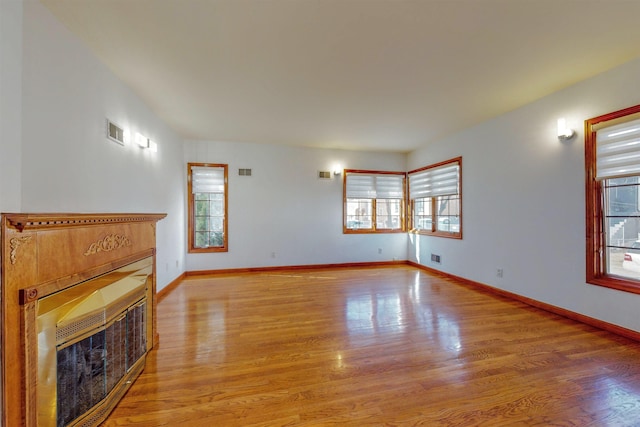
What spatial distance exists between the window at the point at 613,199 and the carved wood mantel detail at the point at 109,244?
440 centimetres

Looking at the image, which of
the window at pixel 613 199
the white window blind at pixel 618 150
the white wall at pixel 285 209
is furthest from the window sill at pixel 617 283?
the white wall at pixel 285 209

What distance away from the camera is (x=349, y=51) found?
2291mm

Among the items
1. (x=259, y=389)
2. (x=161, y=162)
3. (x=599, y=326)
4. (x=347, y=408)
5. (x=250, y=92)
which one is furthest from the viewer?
(x=161, y=162)

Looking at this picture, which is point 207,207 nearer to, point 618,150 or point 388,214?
point 388,214

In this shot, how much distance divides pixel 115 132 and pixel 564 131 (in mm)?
4852

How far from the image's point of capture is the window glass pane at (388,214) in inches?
240

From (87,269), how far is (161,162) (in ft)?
9.27

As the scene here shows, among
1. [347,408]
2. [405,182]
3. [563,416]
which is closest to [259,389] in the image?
[347,408]

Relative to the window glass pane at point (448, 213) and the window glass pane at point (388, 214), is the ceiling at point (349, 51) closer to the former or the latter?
the window glass pane at point (448, 213)

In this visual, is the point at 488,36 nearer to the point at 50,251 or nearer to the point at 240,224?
the point at 50,251

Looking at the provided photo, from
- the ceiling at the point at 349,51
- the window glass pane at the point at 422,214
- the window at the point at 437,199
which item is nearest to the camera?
the ceiling at the point at 349,51

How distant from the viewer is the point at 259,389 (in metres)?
1.79

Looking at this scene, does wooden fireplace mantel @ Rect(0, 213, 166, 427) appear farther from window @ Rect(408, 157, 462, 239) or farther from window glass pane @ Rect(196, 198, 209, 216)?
window @ Rect(408, 157, 462, 239)

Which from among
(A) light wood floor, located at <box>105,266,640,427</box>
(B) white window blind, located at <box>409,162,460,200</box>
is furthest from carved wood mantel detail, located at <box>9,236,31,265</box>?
(B) white window blind, located at <box>409,162,460,200</box>
